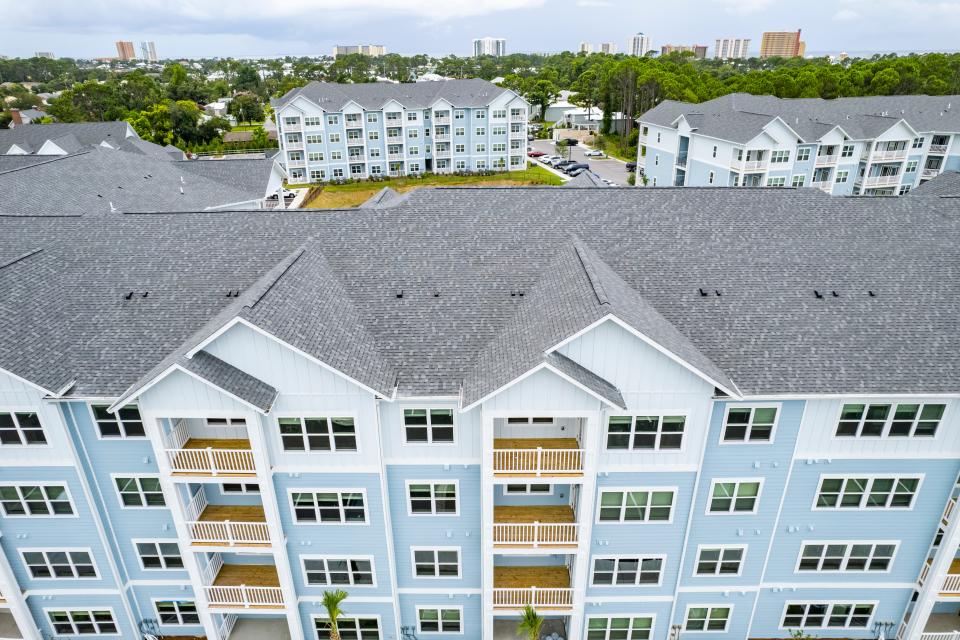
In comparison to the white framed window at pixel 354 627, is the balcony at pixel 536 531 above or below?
above

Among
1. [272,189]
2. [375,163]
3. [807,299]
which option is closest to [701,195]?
[807,299]

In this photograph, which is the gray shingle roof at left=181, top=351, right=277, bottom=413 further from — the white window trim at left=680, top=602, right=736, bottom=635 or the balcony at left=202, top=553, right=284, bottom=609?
the white window trim at left=680, top=602, right=736, bottom=635

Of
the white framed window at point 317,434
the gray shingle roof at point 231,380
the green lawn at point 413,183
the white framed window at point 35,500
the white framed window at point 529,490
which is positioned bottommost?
the green lawn at point 413,183

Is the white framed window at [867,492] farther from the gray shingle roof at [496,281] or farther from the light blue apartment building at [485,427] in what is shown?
the gray shingle roof at [496,281]

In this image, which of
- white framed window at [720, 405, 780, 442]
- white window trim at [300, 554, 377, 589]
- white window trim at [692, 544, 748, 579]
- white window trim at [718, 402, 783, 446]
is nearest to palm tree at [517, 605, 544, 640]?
white window trim at [300, 554, 377, 589]

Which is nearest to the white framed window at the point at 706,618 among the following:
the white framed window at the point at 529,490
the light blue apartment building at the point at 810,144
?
the white framed window at the point at 529,490

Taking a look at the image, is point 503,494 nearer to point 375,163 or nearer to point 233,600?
point 233,600

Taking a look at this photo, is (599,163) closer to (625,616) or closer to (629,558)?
(629,558)

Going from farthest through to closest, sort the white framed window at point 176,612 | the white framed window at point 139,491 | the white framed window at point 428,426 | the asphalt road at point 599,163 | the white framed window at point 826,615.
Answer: the asphalt road at point 599,163 < the white framed window at point 176,612 < the white framed window at point 826,615 < the white framed window at point 139,491 < the white framed window at point 428,426
